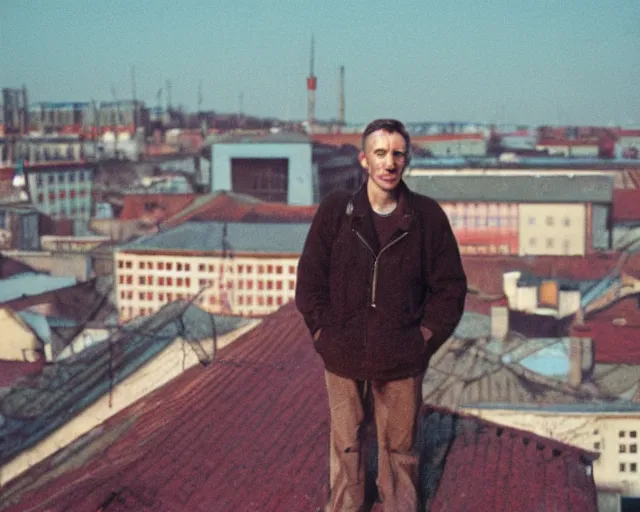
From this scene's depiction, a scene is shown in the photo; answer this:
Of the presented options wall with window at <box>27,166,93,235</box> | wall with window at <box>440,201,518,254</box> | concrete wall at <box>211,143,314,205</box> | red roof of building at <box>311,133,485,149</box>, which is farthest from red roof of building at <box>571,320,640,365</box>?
red roof of building at <box>311,133,485,149</box>

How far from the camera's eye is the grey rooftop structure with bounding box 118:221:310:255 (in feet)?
39.4

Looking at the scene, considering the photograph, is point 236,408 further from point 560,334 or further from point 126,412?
point 560,334

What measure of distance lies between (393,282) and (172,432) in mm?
1633

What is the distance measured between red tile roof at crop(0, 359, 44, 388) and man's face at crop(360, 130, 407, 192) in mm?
5362

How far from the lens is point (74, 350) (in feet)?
29.6

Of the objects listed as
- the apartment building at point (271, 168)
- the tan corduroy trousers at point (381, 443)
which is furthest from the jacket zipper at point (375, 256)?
the apartment building at point (271, 168)

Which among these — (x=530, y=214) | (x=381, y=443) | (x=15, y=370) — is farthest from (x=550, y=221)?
(x=381, y=443)

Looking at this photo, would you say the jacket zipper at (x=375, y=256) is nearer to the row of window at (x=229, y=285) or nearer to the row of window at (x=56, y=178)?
the row of window at (x=229, y=285)

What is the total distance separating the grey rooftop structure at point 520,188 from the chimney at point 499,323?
10.6 metres

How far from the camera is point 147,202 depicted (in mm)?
23781

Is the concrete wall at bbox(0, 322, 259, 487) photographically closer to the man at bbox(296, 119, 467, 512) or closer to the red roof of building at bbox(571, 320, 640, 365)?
the man at bbox(296, 119, 467, 512)

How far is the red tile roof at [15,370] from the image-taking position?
7852 mm

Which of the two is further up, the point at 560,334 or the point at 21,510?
the point at 21,510

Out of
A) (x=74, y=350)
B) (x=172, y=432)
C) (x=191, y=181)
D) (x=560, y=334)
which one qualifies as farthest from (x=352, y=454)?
(x=191, y=181)
